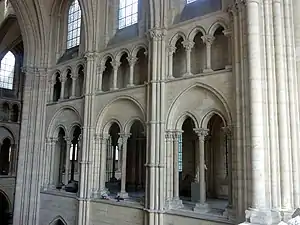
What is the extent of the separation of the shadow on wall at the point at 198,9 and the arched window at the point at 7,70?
62.5 feet

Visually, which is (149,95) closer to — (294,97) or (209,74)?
(209,74)

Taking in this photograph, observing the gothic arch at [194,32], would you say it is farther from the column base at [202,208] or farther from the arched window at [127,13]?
the column base at [202,208]

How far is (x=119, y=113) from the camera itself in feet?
46.3

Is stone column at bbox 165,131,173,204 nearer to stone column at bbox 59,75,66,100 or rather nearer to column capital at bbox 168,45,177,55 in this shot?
column capital at bbox 168,45,177,55

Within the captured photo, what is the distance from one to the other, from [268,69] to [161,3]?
5571 mm

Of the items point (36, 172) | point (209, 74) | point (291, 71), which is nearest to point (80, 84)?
point (36, 172)

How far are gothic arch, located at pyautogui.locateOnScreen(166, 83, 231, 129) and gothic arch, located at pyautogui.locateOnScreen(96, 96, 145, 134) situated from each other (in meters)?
1.54

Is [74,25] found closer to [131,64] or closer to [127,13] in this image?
[127,13]

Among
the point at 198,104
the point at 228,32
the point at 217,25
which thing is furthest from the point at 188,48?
the point at 198,104

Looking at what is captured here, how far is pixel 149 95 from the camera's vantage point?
1243 centimetres

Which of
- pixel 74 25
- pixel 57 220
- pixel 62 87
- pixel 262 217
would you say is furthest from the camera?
pixel 74 25

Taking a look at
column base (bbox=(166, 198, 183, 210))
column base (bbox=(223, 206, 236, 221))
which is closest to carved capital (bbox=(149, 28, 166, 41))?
column base (bbox=(166, 198, 183, 210))

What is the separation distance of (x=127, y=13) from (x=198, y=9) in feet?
13.6

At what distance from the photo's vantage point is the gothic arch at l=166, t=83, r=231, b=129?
10.7 meters
